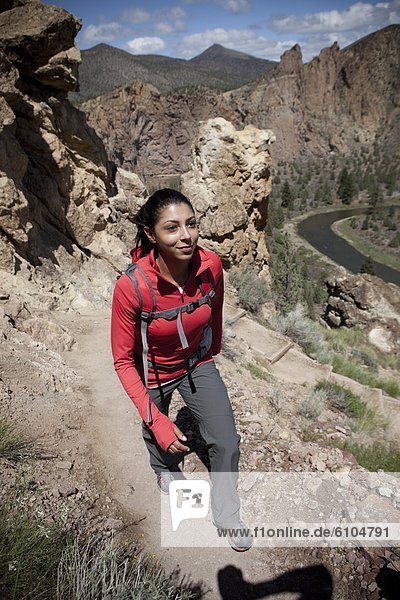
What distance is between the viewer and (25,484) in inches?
90.6

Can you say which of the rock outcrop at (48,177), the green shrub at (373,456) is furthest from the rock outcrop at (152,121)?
the green shrub at (373,456)

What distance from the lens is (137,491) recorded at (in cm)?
282

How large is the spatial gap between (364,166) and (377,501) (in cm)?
11541

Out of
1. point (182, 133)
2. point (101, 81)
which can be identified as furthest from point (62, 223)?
point (101, 81)

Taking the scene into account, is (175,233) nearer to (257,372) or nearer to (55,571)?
(55,571)

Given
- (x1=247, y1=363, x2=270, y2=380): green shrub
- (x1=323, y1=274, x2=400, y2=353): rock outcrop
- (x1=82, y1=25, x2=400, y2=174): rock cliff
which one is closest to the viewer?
(x1=247, y1=363, x2=270, y2=380): green shrub

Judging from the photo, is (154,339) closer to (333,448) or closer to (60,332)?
(333,448)

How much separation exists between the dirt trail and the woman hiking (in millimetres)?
158

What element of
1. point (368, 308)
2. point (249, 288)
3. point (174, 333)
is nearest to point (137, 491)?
point (174, 333)

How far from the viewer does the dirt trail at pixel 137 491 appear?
2.31m

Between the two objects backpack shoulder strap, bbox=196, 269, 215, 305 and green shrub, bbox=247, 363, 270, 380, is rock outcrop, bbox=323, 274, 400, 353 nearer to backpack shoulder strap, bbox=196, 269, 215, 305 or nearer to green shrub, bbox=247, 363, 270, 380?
green shrub, bbox=247, 363, 270, 380

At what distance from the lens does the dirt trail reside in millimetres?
2309

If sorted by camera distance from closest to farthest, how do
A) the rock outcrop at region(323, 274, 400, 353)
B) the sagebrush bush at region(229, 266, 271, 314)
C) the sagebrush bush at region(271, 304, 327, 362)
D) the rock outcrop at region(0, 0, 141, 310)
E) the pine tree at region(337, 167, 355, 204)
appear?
the rock outcrop at region(0, 0, 141, 310) → the sagebrush bush at region(271, 304, 327, 362) → the sagebrush bush at region(229, 266, 271, 314) → the rock outcrop at region(323, 274, 400, 353) → the pine tree at region(337, 167, 355, 204)

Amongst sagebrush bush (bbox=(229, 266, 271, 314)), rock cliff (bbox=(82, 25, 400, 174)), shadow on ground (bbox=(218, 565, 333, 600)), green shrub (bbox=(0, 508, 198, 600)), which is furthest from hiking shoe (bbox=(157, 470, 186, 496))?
rock cliff (bbox=(82, 25, 400, 174))
